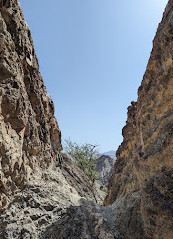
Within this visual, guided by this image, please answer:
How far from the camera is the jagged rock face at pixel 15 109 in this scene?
7.68 m

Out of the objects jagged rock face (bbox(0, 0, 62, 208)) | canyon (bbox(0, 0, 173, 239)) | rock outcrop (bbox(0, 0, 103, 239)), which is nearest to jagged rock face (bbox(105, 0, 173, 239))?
canyon (bbox(0, 0, 173, 239))

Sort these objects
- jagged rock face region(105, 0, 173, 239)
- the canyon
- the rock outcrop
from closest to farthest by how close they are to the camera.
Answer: jagged rock face region(105, 0, 173, 239) < the canyon < the rock outcrop

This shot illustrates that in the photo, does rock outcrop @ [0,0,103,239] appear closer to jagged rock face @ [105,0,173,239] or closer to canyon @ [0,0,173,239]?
canyon @ [0,0,173,239]

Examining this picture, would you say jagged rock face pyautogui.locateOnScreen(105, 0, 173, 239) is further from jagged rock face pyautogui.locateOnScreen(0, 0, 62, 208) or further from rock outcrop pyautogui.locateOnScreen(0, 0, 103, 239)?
jagged rock face pyautogui.locateOnScreen(0, 0, 62, 208)

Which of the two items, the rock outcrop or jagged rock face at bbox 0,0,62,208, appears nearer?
the rock outcrop

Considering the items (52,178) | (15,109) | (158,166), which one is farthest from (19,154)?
(158,166)

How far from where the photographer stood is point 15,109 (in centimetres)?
887

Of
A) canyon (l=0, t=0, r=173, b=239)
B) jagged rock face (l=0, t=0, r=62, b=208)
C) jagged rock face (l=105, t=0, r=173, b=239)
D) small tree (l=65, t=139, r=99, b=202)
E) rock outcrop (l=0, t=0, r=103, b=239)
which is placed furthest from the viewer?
small tree (l=65, t=139, r=99, b=202)

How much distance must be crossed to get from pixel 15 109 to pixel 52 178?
21.8ft

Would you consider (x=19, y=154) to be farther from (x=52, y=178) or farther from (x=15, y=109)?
(x=52, y=178)

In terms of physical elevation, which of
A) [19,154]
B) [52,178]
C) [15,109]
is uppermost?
[15,109]

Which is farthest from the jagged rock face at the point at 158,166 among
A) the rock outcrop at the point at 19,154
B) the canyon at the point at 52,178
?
the rock outcrop at the point at 19,154

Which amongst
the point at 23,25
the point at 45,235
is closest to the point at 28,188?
the point at 45,235

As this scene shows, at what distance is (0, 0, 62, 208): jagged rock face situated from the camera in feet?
25.2
